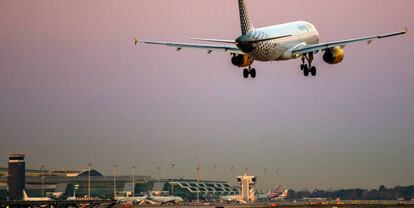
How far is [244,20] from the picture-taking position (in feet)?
385

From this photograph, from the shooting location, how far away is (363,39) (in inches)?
4528

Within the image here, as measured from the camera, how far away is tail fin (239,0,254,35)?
4589 inches

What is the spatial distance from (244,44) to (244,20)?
6.30 m

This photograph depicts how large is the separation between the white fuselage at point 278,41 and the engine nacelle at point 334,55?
17.2 ft

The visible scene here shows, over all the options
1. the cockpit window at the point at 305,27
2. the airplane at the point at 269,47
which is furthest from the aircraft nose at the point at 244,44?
the cockpit window at the point at 305,27

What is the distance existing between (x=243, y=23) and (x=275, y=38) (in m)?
4.42

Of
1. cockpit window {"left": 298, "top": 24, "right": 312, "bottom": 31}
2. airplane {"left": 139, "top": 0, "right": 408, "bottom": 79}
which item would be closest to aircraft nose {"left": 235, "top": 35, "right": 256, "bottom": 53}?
airplane {"left": 139, "top": 0, "right": 408, "bottom": 79}

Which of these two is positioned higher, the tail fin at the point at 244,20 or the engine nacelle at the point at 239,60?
the tail fin at the point at 244,20

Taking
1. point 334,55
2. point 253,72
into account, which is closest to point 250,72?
point 253,72

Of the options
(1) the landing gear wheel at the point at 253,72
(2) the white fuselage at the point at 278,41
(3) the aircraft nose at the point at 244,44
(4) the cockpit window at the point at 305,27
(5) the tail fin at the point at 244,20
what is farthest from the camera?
(4) the cockpit window at the point at 305,27

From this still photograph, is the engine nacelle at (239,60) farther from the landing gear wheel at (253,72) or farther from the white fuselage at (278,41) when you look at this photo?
the landing gear wheel at (253,72)

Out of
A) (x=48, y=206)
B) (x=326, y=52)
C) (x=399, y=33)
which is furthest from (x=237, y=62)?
(x=48, y=206)

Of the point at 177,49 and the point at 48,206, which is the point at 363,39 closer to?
the point at 177,49

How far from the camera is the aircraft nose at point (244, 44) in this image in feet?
368
